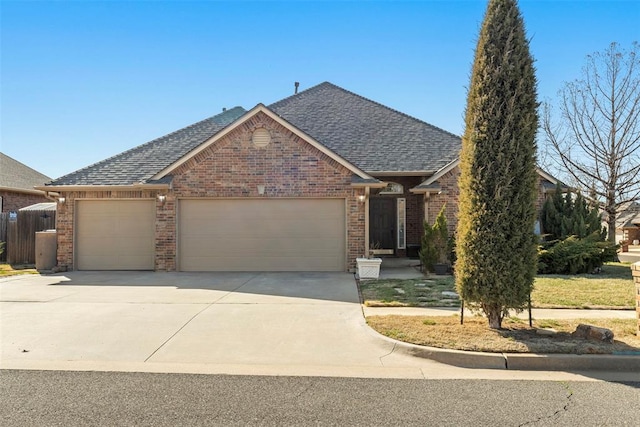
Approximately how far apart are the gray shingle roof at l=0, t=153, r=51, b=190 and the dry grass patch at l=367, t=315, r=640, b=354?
21358 millimetres

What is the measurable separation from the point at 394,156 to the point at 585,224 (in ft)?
21.1

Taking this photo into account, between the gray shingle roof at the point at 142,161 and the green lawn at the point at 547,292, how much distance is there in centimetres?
723

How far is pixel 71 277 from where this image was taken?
35.8ft

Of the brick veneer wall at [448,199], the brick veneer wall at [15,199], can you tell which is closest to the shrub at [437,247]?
the brick veneer wall at [448,199]

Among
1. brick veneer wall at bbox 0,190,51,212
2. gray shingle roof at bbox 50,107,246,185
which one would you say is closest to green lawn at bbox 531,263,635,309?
gray shingle roof at bbox 50,107,246,185

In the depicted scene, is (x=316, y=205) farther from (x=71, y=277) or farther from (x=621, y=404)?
(x=621, y=404)

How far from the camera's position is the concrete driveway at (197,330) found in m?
4.65

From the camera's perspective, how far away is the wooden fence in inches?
559

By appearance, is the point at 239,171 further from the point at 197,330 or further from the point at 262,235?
the point at 197,330

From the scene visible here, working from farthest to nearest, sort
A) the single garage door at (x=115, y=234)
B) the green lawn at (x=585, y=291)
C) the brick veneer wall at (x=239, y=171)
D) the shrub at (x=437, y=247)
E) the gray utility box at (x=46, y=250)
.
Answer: the single garage door at (x=115, y=234), the gray utility box at (x=46, y=250), the brick veneer wall at (x=239, y=171), the shrub at (x=437, y=247), the green lawn at (x=585, y=291)

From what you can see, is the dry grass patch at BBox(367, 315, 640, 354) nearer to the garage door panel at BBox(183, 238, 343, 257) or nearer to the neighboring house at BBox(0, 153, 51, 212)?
the garage door panel at BBox(183, 238, 343, 257)

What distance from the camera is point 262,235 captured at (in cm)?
1173

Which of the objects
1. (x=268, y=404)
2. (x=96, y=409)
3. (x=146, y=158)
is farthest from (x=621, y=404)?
(x=146, y=158)

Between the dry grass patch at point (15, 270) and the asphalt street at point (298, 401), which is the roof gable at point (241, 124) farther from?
the asphalt street at point (298, 401)
